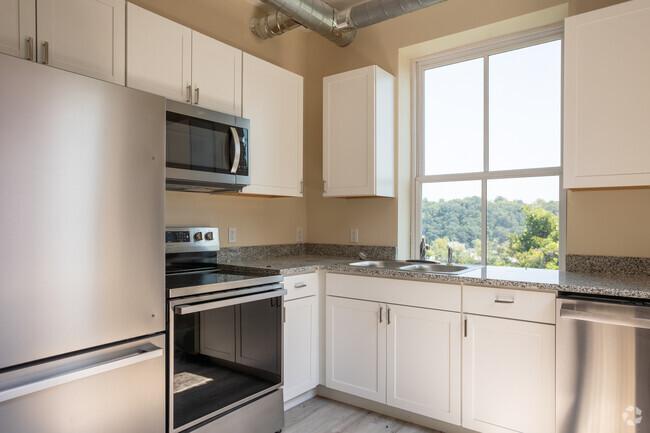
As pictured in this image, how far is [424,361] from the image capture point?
2348 mm

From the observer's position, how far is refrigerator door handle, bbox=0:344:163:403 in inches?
53.2

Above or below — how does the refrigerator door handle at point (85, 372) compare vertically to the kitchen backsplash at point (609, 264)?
below

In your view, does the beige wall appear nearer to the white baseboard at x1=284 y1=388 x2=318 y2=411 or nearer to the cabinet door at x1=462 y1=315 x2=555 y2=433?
the cabinet door at x1=462 y1=315 x2=555 y2=433

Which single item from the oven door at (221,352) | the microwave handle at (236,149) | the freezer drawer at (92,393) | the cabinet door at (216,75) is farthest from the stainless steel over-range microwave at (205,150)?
the freezer drawer at (92,393)

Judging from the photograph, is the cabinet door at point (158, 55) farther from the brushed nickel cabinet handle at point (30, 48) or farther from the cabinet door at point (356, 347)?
the cabinet door at point (356, 347)

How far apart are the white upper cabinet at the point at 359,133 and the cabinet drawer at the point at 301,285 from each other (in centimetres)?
69

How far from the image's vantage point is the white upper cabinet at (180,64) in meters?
2.08

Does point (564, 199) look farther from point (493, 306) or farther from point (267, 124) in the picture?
point (267, 124)

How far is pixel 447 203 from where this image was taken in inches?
123

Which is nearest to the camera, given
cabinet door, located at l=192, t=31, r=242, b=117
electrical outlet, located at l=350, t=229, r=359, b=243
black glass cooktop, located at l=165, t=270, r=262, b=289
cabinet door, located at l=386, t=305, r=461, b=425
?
black glass cooktop, located at l=165, t=270, r=262, b=289

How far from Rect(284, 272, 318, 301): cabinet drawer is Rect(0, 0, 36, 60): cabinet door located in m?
1.64

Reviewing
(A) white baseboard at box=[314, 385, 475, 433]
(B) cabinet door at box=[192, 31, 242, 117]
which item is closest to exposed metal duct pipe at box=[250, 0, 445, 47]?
(B) cabinet door at box=[192, 31, 242, 117]

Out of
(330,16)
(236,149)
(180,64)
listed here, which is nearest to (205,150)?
(236,149)

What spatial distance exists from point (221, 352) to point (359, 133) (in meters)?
1.71
